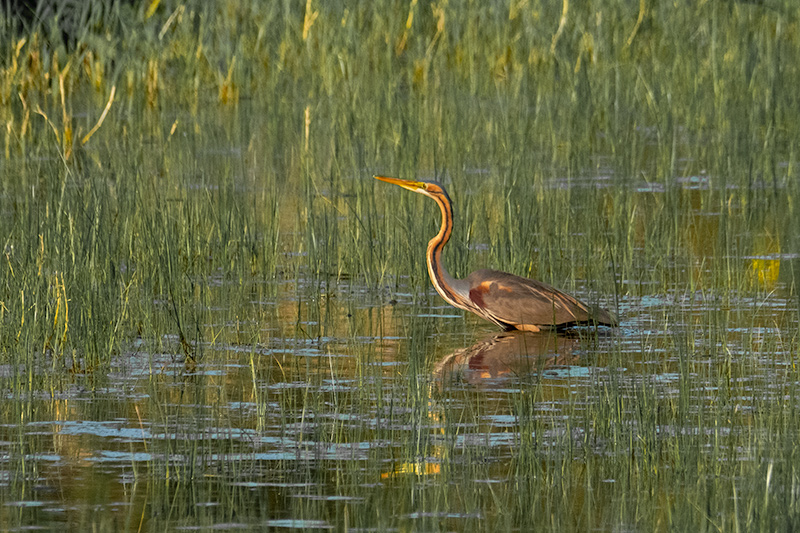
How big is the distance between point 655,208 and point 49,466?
6175mm

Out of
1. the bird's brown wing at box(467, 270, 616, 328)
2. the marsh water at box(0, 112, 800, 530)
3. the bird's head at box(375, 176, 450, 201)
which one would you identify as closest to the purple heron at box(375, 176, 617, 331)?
the bird's brown wing at box(467, 270, 616, 328)

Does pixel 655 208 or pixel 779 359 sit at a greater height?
pixel 655 208

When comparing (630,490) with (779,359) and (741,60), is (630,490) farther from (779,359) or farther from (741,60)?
(741,60)

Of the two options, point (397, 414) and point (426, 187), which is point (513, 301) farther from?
point (397, 414)

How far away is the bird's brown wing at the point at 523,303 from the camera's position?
24.6 feet

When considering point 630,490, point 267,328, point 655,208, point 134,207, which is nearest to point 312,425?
point 630,490

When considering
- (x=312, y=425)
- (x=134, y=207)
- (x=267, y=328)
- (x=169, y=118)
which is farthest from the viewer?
(x=169, y=118)

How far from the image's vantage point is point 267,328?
7562mm

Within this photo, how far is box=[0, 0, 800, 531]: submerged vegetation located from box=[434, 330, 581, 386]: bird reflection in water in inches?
1.4

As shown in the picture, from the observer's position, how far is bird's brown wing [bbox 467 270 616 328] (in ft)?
24.6

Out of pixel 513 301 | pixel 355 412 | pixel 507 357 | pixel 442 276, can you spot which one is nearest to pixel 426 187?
pixel 442 276

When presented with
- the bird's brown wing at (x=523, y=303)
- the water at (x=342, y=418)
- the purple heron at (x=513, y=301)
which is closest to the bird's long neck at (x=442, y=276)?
the purple heron at (x=513, y=301)

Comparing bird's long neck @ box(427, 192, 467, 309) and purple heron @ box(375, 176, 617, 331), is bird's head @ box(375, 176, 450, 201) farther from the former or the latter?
purple heron @ box(375, 176, 617, 331)

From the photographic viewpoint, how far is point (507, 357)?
7.03 metres
